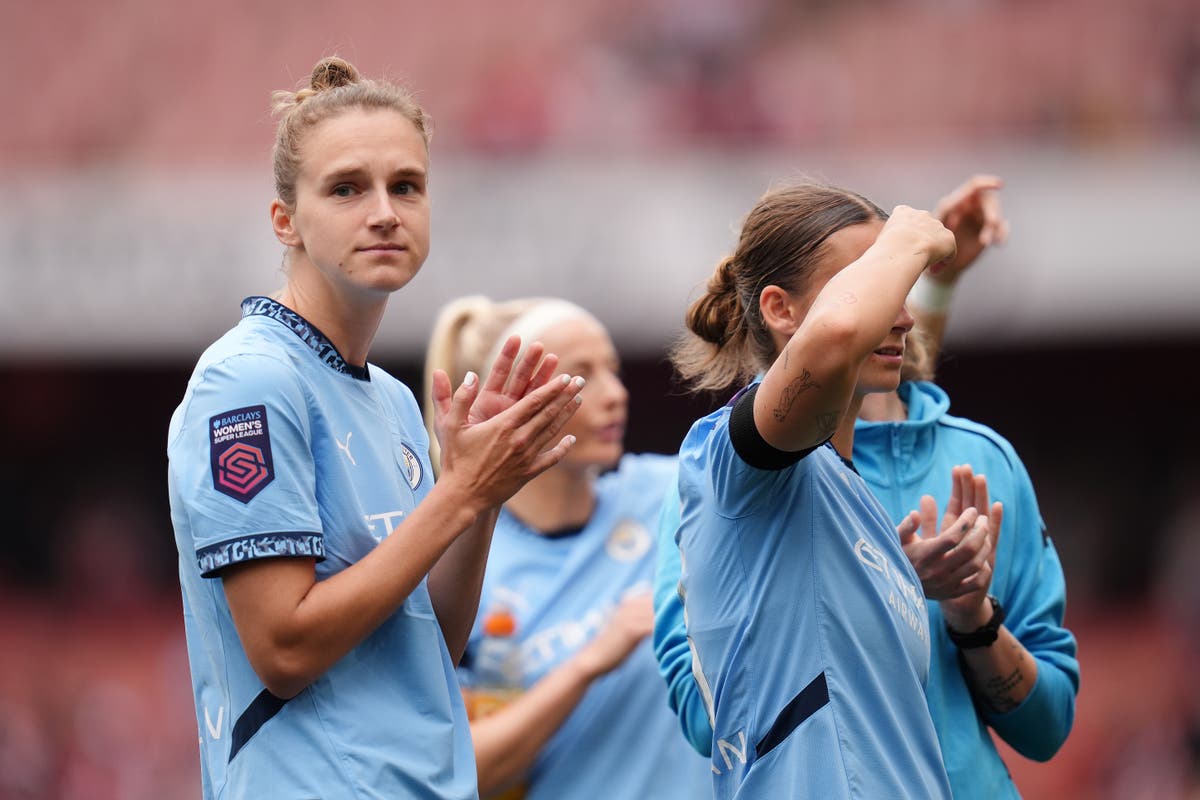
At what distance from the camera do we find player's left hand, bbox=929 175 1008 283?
3139mm

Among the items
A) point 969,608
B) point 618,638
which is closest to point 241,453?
point 969,608

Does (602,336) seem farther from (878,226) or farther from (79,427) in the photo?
(79,427)

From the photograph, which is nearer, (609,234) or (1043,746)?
(1043,746)

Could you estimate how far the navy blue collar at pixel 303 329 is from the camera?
2.29 metres

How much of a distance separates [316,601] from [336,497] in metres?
0.20

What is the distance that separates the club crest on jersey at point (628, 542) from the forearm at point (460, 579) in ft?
3.55

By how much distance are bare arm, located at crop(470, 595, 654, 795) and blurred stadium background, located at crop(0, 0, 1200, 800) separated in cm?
593

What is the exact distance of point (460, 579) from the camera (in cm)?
243

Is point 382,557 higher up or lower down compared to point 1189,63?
higher up

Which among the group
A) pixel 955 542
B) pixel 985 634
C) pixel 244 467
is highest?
pixel 244 467

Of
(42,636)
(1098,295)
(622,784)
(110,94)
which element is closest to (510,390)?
(622,784)

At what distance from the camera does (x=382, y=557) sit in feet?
6.92

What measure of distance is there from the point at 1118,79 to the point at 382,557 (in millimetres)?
10716

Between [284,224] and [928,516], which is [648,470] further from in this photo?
[284,224]
